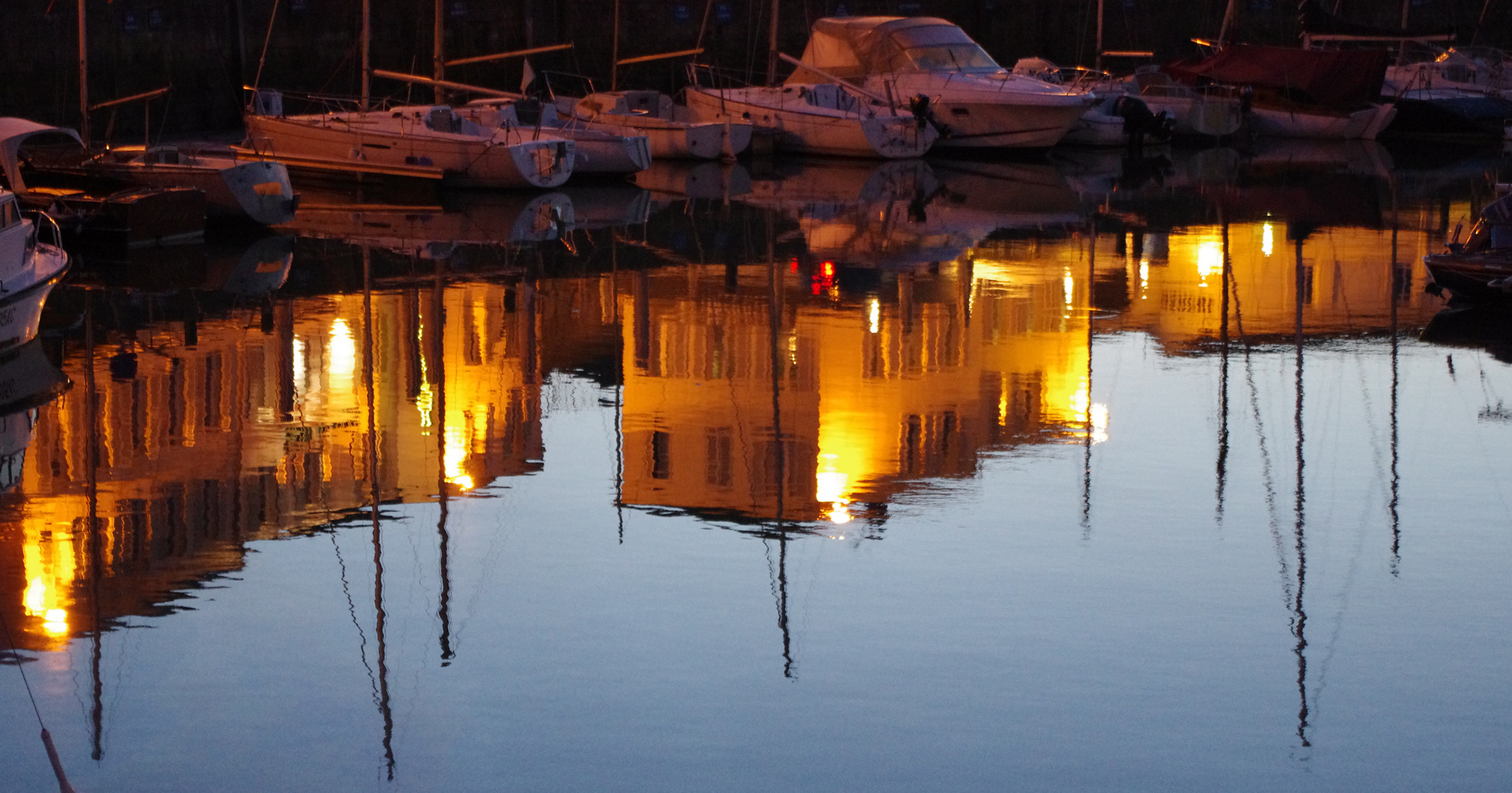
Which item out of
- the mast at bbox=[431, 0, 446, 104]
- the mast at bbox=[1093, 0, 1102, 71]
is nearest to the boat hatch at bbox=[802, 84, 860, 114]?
the mast at bbox=[431, 0, 446, 104]

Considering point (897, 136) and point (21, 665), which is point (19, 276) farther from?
point (897, 136)

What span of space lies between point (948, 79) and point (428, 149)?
42.3 ft

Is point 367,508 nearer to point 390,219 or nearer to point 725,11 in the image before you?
point 390,219

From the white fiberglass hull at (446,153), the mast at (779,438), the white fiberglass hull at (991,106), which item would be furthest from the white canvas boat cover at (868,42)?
the mast at (779,438)

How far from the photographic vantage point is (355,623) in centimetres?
848

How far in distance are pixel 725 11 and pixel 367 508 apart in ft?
115

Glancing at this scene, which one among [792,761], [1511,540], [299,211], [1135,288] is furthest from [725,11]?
[792,761]

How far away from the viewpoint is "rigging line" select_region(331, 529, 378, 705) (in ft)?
25.3

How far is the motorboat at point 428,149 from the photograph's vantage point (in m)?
27.8

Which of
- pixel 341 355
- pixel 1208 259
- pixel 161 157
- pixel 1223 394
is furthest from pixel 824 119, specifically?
pixel 1223 394

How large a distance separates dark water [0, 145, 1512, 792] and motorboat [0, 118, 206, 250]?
5.40ft

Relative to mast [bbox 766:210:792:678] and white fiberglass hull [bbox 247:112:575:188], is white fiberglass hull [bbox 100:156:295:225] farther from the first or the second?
mast [bbox 766:210:792:678]

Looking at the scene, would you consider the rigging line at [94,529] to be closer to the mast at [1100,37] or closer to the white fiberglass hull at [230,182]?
the white fiberglass hull at [230,182]

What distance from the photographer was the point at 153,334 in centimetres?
1589
